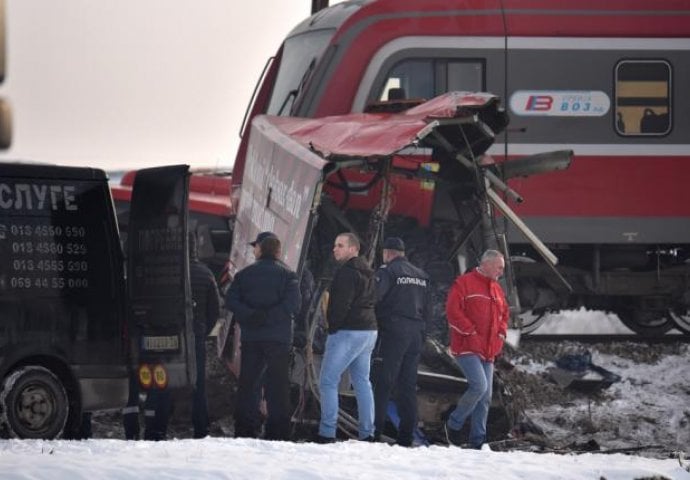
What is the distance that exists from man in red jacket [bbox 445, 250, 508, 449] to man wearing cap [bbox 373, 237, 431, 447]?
307 mm

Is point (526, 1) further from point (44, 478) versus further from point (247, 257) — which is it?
point (44, 478)

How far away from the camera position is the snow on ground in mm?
10766

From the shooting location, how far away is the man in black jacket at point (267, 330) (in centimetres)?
1469

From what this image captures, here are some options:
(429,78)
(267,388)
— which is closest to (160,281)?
(267,388)

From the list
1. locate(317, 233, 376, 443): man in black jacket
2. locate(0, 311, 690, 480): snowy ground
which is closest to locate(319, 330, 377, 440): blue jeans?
locate(317, 233, 376, 443): man in black jacket

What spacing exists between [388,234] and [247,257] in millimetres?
1506

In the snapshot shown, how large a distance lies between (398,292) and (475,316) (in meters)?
0.66

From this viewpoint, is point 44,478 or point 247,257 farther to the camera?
point 247,257

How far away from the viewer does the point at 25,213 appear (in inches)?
548

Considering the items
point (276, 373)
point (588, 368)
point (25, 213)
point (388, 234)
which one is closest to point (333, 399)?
point (276, 373)

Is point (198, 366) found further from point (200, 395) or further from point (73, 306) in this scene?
point (73, 306)

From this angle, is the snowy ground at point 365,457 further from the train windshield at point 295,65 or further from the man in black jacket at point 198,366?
the train windshield at point 295,65

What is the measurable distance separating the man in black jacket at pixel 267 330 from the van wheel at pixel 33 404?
158 centimetres

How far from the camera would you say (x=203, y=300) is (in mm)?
15602
